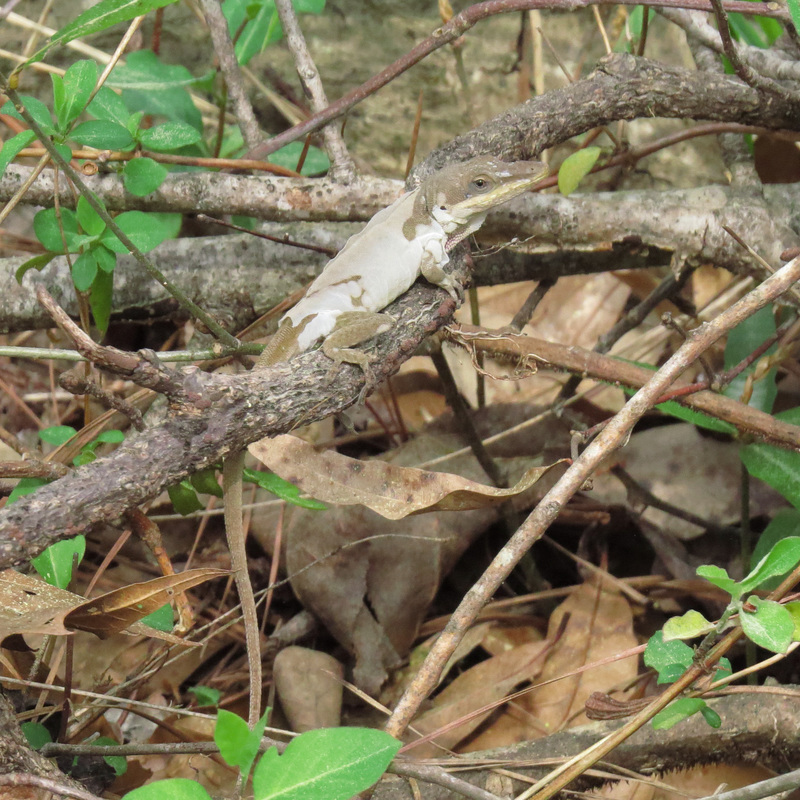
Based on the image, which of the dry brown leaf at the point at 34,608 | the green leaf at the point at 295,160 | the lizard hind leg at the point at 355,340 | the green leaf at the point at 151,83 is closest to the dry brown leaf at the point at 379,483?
the lizard hind leg at the point at 355,340

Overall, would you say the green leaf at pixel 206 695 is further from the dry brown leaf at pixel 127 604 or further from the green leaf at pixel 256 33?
the green leaf at pixel 256 33

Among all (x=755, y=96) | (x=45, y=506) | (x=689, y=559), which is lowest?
(x=689, y=559)

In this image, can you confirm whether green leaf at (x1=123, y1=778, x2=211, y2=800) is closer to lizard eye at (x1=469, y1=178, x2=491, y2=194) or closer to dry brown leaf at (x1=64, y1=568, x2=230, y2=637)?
dry brown leaf at (x1=64, y1=568, x2=230, y2=637)

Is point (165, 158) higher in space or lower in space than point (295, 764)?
higher

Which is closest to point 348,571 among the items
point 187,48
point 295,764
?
point 295,764

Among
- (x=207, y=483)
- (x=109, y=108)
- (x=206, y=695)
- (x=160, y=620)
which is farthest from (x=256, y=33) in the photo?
(x=206, y=695)

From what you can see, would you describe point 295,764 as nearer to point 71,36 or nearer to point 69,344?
point 71,36

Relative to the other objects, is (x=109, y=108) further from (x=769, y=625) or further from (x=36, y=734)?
(x=769, y=625)
